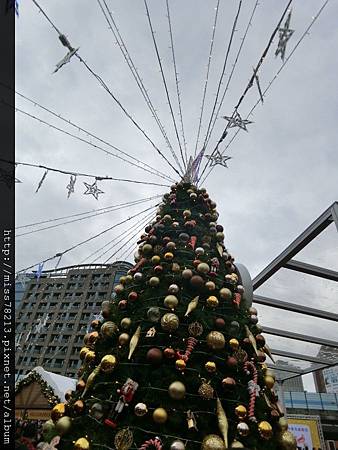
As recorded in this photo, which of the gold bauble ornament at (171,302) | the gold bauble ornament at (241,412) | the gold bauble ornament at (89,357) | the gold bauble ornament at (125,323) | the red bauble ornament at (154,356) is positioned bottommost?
the gold bauble ornament at (241,412)

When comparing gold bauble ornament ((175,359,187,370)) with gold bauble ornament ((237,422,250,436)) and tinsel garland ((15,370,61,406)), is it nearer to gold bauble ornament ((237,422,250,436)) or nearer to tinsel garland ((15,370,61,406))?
gold bauble ornament ((237,422,250,436))

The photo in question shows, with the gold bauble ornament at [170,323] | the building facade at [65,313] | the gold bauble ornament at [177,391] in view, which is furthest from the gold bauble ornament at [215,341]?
the building facade at [65,313]

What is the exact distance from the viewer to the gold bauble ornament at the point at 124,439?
139cm

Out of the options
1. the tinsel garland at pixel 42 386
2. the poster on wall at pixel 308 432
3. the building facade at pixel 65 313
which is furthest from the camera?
the building facade at pixel 65 313

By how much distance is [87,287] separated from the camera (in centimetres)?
3909

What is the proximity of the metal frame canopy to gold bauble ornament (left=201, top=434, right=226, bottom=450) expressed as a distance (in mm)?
2521

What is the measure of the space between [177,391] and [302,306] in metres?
4.16

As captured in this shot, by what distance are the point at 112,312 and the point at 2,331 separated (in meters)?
Answer: 1.55

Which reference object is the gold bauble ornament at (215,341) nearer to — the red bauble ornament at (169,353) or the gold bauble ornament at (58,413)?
the red bauble ornament at (169,353)

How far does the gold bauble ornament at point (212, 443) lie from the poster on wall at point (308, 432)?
345 inches

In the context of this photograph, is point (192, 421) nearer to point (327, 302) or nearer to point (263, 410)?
point (263, 410)

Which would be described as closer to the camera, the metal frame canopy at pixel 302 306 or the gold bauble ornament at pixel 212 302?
the gold bauble ornament at pixel 212 302

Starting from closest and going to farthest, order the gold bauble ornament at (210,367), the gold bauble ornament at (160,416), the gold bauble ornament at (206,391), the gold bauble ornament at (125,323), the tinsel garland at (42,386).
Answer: the gold bauble ornament at (160,416)
the gold bauble ornament at (206,391)
the gold bauble ornament at (210,367)
the gold bauble ornament at (125,323)
the tinsel garland at (42,386)

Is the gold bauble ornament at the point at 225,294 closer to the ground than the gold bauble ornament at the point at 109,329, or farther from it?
farther from it
